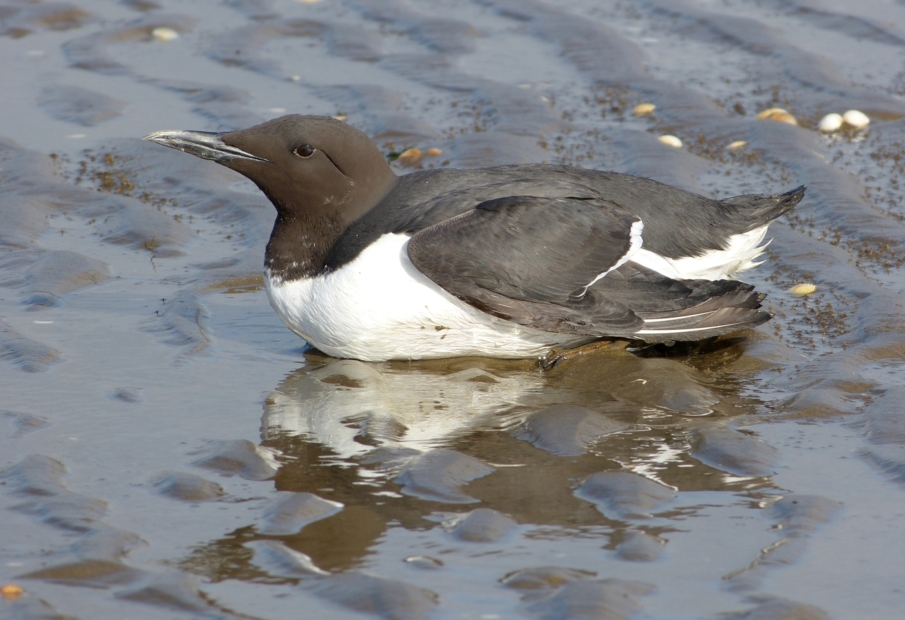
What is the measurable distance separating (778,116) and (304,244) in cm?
422

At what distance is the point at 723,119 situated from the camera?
8328 millimetres

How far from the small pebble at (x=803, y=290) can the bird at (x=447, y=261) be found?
0.86 meters

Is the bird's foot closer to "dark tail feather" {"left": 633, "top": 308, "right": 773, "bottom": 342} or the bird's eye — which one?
"dark tail feather" {"left": 633, "top": 308, "right": 773, "bottom": 342}

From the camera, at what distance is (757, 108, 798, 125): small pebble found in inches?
322

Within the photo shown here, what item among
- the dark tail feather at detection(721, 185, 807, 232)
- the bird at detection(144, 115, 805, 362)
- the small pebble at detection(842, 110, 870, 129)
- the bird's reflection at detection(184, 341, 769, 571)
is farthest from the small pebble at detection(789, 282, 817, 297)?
the small pebble at detection(842, 110, 870, 129)

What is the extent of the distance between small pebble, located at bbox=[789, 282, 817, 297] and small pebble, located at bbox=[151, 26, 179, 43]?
5.97m

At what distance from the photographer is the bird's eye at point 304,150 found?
5.20 meters

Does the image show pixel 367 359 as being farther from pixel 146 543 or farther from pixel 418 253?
pixel 146 543

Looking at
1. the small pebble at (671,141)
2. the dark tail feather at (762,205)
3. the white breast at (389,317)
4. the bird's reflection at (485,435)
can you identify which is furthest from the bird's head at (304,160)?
the small pebble at (671,141)

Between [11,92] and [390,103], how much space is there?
2.79 metres

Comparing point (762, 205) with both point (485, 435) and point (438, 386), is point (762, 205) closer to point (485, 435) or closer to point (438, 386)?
point (438, 386)

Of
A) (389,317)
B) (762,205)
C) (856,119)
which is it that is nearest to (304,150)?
(389,317)

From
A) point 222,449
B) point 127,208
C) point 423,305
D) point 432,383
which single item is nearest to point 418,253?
point 423,305

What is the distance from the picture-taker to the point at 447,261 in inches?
197
